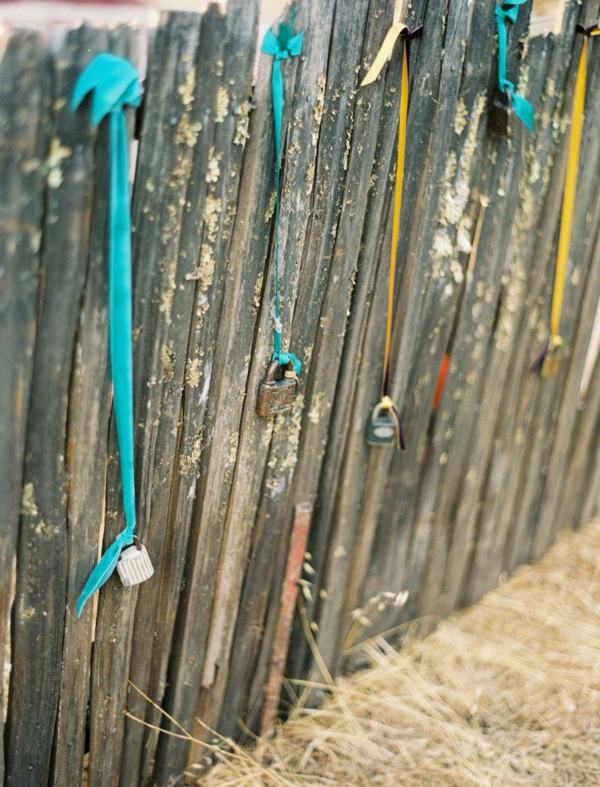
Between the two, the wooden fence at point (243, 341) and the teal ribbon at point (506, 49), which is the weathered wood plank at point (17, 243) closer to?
the wooden fence at point (243, 341)

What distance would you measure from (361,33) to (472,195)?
68cm

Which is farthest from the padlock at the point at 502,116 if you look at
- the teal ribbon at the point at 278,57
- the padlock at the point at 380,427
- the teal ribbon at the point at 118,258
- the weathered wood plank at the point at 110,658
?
the weathered wood plank at the point at 110,658

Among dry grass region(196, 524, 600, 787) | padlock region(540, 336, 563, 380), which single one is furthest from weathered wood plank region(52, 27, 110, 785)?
padlock region(540, 336, 563, 380)

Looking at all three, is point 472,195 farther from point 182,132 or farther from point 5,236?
point 5,236

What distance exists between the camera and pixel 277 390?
2.15 m

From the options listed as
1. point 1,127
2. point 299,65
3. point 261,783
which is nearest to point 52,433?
point 1,127

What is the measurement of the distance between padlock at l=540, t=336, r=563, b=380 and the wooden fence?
10 centimetres

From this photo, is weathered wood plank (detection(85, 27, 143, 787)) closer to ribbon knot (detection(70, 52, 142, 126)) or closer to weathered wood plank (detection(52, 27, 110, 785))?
weathered wood plank (detection(52, 27, 110, 785))

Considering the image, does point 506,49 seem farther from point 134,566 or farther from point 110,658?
point 110,658

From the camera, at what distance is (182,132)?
174 centimetres

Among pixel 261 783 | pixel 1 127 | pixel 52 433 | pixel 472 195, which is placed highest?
pixel 472 195

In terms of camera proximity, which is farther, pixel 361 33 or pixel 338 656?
pixel 338 656

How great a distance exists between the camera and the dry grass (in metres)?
2.58

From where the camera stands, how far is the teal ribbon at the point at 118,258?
5.06 ft
